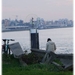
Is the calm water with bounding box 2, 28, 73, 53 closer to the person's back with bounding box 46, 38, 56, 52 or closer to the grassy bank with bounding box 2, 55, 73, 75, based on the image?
the person's back with bounding box 46, 38, 56, 52

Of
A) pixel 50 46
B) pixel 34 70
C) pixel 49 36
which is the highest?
pixel 49 36

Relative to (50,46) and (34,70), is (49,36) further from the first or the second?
(34,70)

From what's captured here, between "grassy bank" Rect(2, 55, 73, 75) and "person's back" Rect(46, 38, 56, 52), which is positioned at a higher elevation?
"person's back" Rect(46, 38, 56, 52)

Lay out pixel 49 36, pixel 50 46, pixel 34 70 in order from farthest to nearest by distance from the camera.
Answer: pixel 49 36, pixel 50 46, pixel 34 70

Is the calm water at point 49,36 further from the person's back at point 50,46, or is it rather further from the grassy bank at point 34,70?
the grassy bank at point 34,70

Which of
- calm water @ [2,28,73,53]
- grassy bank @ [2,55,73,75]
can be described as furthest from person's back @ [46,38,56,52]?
grassy bank @ [2,55,73,75]

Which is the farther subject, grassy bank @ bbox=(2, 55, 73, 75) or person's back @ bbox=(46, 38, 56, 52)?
person's back @ bbox=(46, 38, 56, 52)

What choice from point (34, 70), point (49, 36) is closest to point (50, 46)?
point (49, 36)

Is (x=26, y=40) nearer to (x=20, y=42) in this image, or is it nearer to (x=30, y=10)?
(x=20, y=42)

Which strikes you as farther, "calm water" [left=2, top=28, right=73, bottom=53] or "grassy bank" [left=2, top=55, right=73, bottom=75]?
"calm water" [left=2, top=28, right=73, bottom=53]

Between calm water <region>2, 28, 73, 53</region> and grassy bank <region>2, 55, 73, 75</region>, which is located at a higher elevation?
calm water <region>2, 28, 73, 53</region>

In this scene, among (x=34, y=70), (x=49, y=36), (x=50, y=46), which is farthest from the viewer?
(x=49, y=36)

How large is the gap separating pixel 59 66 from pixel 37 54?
1428 millimetres

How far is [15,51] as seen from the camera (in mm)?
5418
